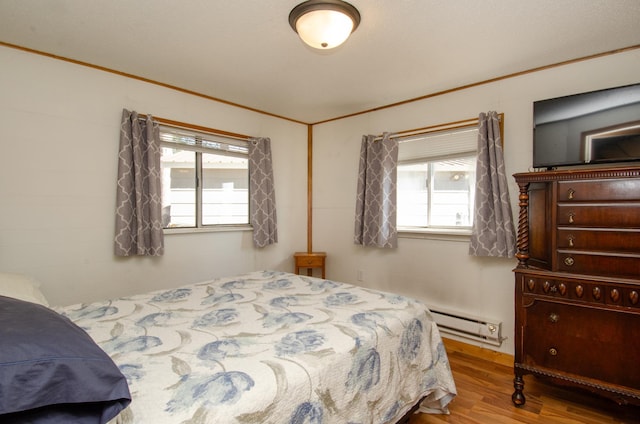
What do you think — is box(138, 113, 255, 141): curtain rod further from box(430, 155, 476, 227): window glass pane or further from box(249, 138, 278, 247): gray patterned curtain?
box(430, 155, 476, 227): window glass pane

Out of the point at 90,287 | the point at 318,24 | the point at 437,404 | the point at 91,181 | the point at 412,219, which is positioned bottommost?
the point at 437,404

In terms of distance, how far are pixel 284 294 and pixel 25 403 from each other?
1501 millimetres

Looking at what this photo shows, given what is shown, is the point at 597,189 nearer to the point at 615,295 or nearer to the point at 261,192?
the point at 615,295

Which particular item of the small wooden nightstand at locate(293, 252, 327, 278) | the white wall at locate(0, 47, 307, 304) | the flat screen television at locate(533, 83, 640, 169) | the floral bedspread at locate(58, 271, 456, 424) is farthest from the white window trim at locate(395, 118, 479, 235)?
the white wall at locate(0, 47, 307, 304)

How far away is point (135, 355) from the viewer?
123 centimetres

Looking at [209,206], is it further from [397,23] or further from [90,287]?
[397,23]

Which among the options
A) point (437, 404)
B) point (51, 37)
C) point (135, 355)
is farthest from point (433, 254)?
point (51, 37)

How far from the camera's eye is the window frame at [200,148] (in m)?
2.98

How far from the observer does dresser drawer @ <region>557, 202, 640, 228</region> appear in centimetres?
180

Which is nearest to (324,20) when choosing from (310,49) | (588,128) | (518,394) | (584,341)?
(310,49)

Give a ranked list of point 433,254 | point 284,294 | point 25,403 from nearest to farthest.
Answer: point 25,403 < point 284,294 < point 433,254

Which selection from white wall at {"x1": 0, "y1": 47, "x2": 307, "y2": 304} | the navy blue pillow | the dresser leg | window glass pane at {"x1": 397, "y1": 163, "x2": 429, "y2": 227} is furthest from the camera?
window glass pane at {"x1": 397, "y1": 163, "x2": 429, "y2": 227}

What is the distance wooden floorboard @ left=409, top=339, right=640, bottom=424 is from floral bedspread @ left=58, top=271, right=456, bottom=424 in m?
0.21

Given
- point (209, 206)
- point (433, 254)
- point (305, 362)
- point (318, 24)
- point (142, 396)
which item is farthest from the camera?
point (209, 206)
